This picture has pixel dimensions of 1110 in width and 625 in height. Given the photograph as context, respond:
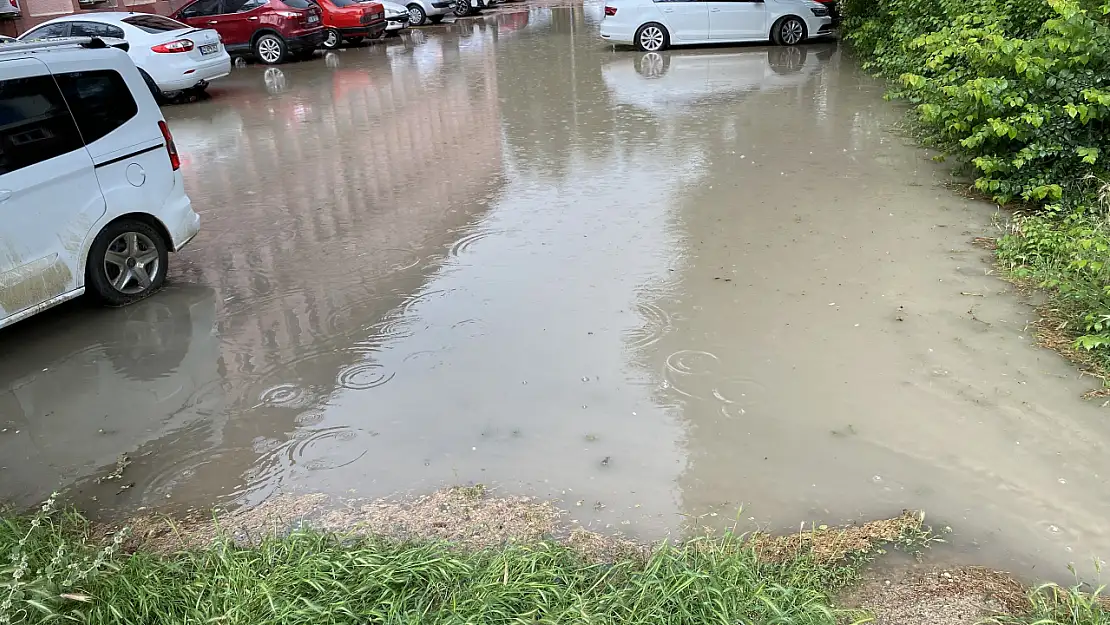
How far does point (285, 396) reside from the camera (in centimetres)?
523

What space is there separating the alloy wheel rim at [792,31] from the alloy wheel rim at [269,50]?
38.7 feet

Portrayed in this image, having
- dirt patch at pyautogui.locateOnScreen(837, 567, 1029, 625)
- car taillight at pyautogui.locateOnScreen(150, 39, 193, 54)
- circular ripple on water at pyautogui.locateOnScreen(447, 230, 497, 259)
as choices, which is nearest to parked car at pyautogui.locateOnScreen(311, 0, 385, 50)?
car taillight at pyautogui.locateOnScreen(150, 39, 193, 54)

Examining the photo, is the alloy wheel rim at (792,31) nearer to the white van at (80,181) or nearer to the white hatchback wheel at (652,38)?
the white hatchback wheel at (652,38)

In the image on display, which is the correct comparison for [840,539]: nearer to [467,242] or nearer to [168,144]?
[467,242]

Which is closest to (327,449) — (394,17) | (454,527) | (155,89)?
(454,527)

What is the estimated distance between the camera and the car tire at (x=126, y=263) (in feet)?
20.5

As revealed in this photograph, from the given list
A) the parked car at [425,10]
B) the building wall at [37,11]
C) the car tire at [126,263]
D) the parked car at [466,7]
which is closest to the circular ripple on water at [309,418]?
the car tire at [126,263]

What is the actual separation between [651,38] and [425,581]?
17550 mm

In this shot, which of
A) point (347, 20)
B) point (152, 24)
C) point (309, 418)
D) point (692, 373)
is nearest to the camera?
point (309, 418)

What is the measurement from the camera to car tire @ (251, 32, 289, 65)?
20.2 metres


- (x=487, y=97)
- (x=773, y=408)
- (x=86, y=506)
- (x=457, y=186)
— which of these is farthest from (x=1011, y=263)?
(x=487, y=97)

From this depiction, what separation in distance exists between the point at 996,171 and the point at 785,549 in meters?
5.66

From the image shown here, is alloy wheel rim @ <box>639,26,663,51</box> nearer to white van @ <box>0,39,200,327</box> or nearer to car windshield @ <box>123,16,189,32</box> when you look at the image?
car windshield @ <box>123,16,189,32</box>

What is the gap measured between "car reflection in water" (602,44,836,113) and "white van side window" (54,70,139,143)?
7951mm
